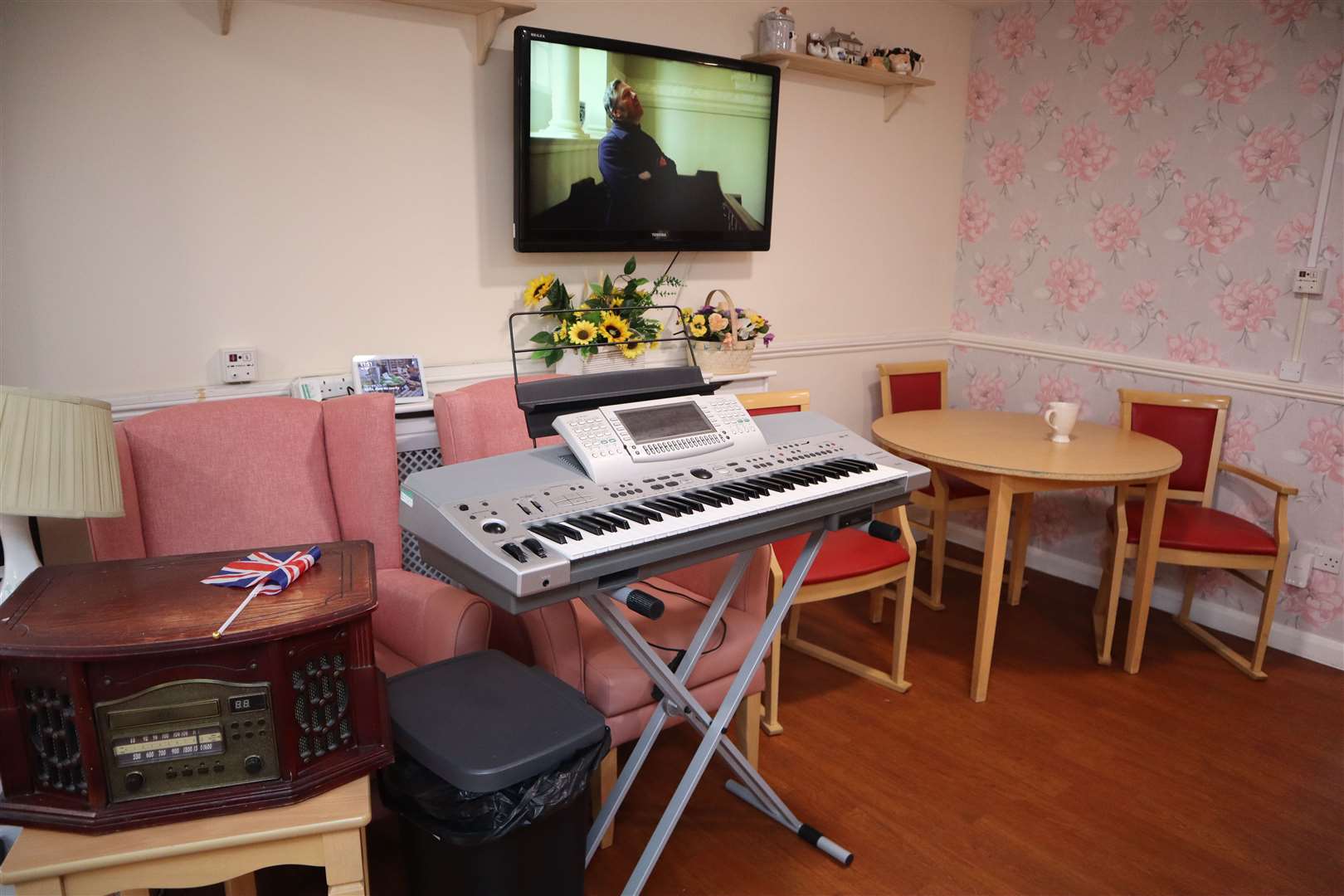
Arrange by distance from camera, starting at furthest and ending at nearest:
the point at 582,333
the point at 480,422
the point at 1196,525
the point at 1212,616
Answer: the point at 1212,616, the point at 1196,525, the point at 582,333, the point at 480,422

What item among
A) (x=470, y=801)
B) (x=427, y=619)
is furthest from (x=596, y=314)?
(x=470, y=801)

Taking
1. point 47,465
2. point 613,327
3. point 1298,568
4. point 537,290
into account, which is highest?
point 537,290

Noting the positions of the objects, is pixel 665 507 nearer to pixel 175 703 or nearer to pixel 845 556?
pixel 175 703

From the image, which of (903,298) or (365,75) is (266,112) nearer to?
(365,75)

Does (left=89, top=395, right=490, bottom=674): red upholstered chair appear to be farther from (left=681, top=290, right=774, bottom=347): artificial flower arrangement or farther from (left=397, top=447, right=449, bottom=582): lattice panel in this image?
(left=681, top=290, right=774, bottom=347): artificial flower arrangement

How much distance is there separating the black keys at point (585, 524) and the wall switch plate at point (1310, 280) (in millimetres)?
2896

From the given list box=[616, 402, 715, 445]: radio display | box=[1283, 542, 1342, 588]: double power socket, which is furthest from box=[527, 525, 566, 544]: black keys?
box=[1283, 542, 1342, 588]: double power socket

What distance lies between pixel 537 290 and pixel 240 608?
5.68 feet

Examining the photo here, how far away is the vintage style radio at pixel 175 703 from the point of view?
4.48 ft

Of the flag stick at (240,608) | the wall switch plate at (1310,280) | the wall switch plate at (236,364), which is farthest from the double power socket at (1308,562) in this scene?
the wall switch plate at (236,364)

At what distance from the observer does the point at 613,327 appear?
9.81 ft

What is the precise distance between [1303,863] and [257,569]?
8.17ft

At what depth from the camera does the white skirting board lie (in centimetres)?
332

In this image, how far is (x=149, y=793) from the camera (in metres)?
1.41
